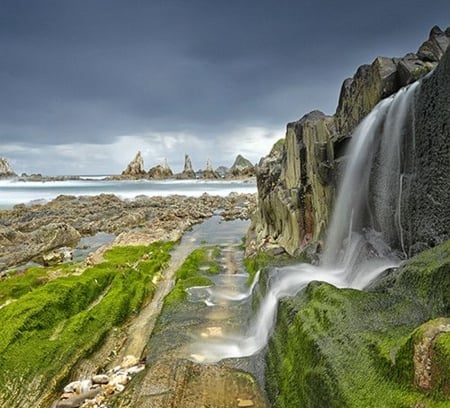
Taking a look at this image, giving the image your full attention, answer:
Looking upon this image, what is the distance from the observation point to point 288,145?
22781 mm

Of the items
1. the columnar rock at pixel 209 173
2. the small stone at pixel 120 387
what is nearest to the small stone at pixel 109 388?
the small stone at pixel 120 387

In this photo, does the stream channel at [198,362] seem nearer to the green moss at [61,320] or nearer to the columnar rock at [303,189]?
the green moss at [61,320]

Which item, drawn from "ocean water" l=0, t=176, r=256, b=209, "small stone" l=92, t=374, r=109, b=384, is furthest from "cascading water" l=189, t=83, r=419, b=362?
"ocean water" l=0, t=176, r=256, b=209

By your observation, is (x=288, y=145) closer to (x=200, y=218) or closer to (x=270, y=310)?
(x=270, y=310)

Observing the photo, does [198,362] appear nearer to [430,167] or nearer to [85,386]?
[85,386]

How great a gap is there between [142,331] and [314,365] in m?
7.72

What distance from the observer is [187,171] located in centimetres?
17488

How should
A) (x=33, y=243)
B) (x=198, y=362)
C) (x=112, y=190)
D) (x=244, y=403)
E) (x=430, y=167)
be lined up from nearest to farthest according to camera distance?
1. (x=244, y=403)
2. (x=198, y=362)
3. (x=430, y=167)
4. (x=33, y=243)
5. (x=112, y=190)

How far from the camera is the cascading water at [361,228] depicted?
10336mm

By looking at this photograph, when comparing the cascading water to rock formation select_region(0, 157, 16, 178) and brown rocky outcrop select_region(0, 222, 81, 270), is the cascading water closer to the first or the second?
brown rocky outcrop select_region(0, 222, 81, 270)

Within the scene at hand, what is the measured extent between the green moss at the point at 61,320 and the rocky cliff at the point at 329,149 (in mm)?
8408

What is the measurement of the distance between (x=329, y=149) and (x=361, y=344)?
11.5 metres

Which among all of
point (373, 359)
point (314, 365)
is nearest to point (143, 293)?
Answer: point (314, 365)

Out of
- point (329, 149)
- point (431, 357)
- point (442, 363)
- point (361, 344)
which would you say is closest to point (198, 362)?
point (361, 344)
